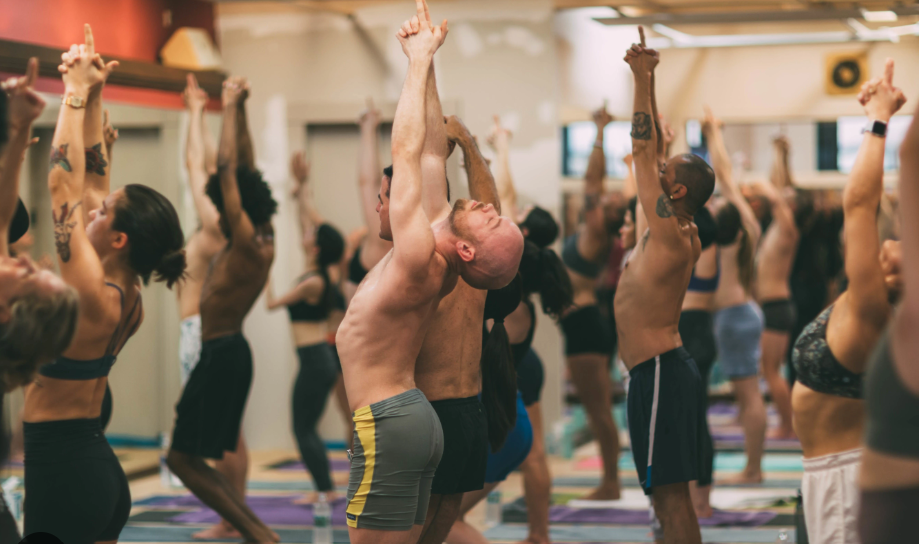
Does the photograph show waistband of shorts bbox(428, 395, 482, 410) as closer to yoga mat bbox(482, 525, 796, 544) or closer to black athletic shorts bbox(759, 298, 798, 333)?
yoga mat bbox(482, 525, 796, 544)

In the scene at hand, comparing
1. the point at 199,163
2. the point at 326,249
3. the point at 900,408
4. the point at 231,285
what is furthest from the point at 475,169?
the point at 326,249

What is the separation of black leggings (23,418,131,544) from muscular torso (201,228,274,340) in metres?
1.80

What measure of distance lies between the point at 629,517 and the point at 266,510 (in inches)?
82.0

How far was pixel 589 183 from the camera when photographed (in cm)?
577

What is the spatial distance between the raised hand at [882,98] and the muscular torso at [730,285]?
3.51m

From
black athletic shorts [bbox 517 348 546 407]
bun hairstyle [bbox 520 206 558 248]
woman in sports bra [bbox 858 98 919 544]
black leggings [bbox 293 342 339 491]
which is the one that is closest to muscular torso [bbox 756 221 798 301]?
bun hairstyle [bbox 520 206 558 248]

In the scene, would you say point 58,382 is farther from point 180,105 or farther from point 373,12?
point 373,12

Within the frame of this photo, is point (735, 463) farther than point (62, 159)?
Yes

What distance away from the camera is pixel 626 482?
655cm

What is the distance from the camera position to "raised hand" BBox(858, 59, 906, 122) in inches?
114

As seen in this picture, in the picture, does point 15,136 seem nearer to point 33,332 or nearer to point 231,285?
point 33,332

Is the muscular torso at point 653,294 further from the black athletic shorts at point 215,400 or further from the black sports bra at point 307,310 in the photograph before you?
the black sports bra at point 307,310

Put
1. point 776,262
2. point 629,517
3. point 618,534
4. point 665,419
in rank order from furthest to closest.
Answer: point 776,262
point 629,517
point 618,534
point 665,419

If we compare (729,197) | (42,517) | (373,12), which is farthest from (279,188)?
(42,517)
